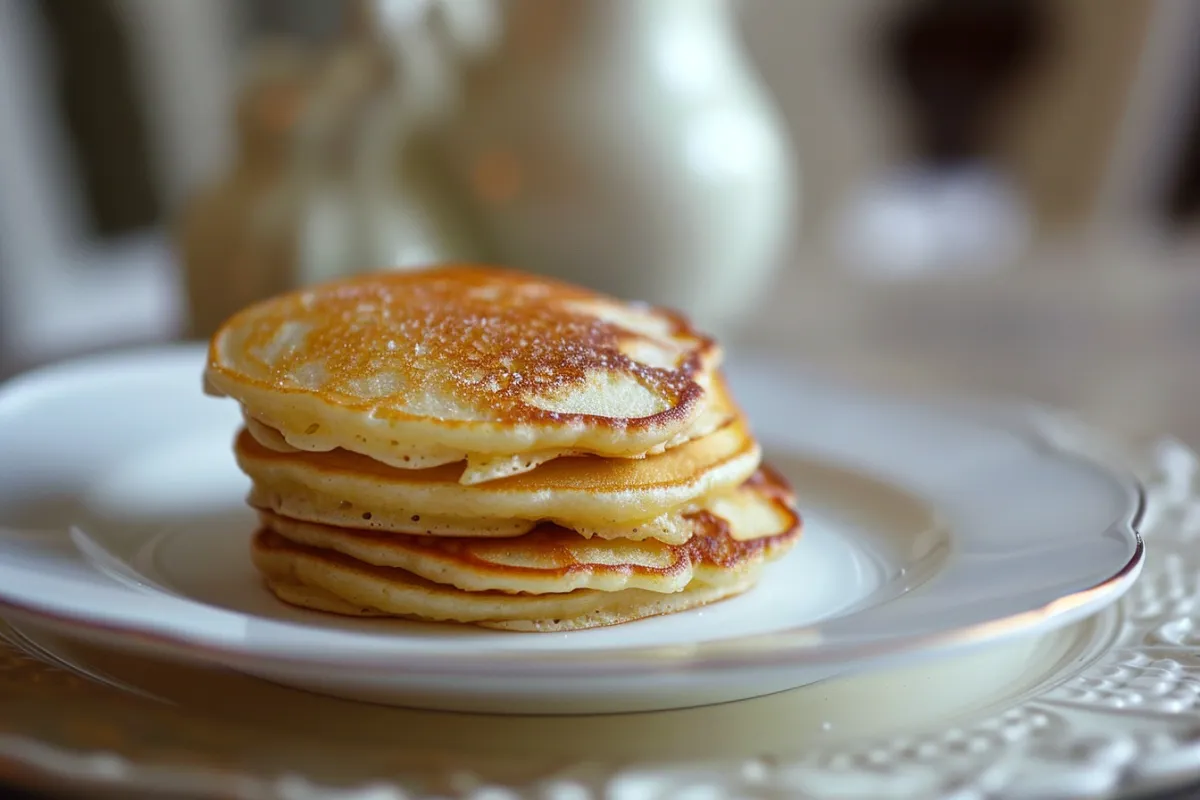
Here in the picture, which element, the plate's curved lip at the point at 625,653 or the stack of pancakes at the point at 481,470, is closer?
the plate's curved lip at the point at 625,653

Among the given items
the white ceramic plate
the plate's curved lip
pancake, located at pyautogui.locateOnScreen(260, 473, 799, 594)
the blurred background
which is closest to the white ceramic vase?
the blurred background

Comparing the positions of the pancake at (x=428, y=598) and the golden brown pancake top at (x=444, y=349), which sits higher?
the golden brown pancake top at (x=444, y=349)

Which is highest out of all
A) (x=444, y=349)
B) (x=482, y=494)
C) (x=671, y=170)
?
(x=671, y=170)

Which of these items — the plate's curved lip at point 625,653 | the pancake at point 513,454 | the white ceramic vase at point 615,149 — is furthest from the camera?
the white ceramic vase at point 615,149

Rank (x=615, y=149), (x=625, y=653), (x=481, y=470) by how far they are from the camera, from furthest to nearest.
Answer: (x=615, y=149) → (x=481, y=470) → (x=625, y=653)

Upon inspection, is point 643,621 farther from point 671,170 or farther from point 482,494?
point 671,170

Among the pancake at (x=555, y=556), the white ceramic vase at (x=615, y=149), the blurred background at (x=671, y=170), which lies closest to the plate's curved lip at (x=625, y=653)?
the pancake at (x=555, y=556)

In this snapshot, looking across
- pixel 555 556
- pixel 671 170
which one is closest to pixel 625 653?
pixel 555 556

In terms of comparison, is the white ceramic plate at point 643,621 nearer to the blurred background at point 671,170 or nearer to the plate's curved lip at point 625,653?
the plate's curved lip at point 625,653
